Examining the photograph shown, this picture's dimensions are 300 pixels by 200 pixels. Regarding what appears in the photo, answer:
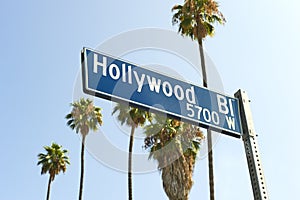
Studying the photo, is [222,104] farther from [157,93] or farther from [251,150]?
[157,93]

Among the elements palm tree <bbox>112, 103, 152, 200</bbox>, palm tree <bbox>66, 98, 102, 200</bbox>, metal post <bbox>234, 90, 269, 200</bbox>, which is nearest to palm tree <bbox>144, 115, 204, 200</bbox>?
palm tree <bbox>112, 103, 152, 200</bbox>

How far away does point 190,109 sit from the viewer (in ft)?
12.9

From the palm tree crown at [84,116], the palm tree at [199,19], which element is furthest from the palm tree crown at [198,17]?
the palm tree crown at [84,116]

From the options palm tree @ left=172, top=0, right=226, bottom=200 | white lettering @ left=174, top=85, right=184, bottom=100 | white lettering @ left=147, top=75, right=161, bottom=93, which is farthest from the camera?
palm tree @ left=172, top=0, right=226, bottom=200

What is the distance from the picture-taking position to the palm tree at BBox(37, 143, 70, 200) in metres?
38.6

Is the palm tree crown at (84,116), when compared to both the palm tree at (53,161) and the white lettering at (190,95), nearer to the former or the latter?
the palm tree at (53,161)

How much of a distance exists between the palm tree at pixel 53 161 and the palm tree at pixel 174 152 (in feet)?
52.0

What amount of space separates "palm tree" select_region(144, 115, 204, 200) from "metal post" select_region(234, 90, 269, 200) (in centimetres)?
1865

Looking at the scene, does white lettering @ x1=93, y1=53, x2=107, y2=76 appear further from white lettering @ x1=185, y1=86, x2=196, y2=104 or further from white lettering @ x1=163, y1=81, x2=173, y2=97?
white lettering @ x1=185, y1=86, x2=196, y2=104

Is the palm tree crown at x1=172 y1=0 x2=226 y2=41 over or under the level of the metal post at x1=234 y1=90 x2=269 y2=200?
over

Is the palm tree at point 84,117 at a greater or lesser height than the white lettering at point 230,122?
greater

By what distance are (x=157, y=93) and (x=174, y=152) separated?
2053 cm

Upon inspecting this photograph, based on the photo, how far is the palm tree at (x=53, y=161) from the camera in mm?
38562

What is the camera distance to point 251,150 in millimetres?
3973
